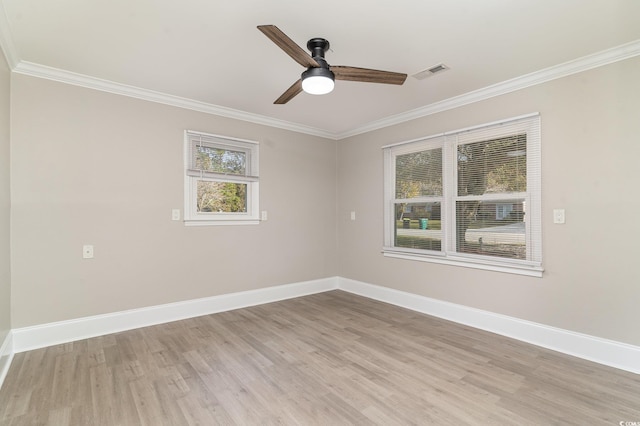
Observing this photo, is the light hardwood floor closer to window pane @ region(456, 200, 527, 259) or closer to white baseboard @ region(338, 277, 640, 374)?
white baseboard @ region(338, 277, 640, 374)

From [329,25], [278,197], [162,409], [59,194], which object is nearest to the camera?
[162,409]

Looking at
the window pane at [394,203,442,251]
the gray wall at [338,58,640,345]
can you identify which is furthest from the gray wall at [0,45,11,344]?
the gray wall at [338,58,640,345]

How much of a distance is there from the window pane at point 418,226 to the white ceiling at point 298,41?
1.43 m

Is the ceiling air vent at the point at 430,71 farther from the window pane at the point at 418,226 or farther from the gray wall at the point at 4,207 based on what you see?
the gray wall at the point at 4,207

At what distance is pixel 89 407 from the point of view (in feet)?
6.56

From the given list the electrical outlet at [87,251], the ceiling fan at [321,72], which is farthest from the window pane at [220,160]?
the ceiling fan at [321,72]

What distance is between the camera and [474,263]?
346cm

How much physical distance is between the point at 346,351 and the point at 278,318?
3.80ft

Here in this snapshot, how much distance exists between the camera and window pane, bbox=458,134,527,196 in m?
3.13

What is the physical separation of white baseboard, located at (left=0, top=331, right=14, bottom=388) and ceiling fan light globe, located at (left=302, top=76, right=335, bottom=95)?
3.09 metres

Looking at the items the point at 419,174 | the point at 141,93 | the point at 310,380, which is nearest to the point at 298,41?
the point at 141,93

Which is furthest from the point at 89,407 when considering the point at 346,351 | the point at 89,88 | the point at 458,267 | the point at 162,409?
the point at 458,267

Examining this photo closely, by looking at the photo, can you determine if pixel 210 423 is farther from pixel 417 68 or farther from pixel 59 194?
pixel 417 68

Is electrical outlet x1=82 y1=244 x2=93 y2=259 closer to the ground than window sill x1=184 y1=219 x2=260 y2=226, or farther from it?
closer to the ground
